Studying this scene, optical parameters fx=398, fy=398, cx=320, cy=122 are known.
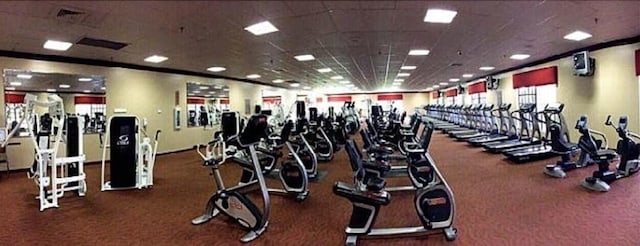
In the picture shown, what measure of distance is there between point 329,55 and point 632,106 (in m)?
6.20

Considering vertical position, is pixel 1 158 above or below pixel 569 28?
below

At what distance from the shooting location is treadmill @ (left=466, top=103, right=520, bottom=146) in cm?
1038

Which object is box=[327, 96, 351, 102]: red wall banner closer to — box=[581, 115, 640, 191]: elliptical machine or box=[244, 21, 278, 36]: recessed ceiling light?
box=[244, 21, 278, 36]: recessed ceiling light

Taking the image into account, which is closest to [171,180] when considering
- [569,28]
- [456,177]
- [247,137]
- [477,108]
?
[247,137]

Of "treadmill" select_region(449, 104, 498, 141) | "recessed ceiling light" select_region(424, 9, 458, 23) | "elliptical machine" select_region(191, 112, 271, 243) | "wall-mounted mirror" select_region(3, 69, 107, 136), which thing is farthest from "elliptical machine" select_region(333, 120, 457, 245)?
"treadmill" select_region(449, 104, 498, 141)

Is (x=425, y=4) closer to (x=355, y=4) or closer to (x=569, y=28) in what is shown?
(x=355, y=4)

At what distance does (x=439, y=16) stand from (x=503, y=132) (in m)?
7.20

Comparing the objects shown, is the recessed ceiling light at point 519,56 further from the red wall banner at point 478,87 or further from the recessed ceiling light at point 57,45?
the recessed ceiling light at point 57,45

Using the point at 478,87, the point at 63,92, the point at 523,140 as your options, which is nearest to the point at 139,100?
the point at 63,92

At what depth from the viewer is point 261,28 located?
5887 mm

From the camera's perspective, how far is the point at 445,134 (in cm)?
1505

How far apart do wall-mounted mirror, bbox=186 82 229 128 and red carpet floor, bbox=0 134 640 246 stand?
19.4 ft

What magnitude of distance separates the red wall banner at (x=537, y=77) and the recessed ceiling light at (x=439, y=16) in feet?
21.7

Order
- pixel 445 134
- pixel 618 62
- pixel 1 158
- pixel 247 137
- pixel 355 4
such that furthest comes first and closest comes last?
pixel 445 134 < pixel 618 62 < pixel 1 158 < pixel 355 4 < pixel 247 137
